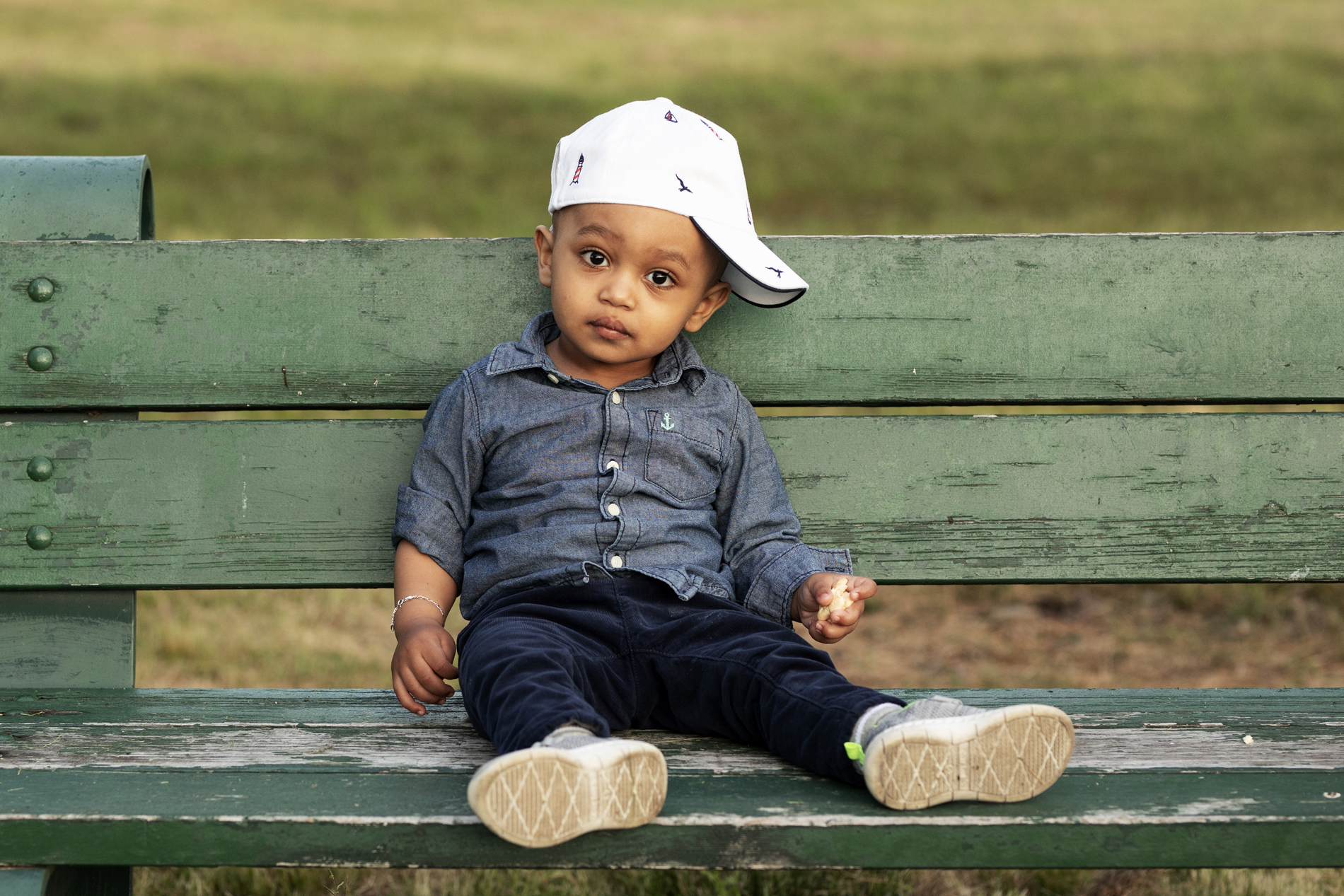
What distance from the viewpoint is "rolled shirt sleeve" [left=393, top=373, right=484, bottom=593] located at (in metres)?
1.91

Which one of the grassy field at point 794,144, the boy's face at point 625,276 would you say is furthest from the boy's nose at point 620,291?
the grassy field at point 794,144

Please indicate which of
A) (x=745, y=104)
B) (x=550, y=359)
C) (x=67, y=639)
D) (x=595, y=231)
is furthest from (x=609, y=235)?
(x=745, y=104)

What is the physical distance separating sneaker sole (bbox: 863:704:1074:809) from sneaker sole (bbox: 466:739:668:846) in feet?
0.81

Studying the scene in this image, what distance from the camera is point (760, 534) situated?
200 centimetres

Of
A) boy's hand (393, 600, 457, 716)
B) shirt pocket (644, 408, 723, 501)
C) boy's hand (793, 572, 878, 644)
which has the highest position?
shirt pocket (644, 408, 723, 501)

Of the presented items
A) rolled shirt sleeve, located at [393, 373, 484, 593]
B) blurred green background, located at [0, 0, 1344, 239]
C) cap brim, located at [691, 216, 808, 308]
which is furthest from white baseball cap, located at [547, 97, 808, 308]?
blurred green background, located at [0, 0, 1344, 239]

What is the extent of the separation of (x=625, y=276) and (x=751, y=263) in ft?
0.60

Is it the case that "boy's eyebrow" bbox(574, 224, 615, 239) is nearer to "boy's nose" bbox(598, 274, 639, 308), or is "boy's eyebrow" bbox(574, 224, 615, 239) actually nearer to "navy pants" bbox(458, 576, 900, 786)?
"boy's nose" bbox(598, 274, 639, 308)

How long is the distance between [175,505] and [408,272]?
0.53 meters

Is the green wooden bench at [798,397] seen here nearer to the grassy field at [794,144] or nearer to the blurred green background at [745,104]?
the grassy field at [794,144]

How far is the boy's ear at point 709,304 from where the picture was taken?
2.01 m

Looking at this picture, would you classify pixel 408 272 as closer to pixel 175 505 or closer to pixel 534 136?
pixel 175 505

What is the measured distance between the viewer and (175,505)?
2.06 m

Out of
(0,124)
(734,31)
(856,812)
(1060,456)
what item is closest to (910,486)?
(1060,456)
